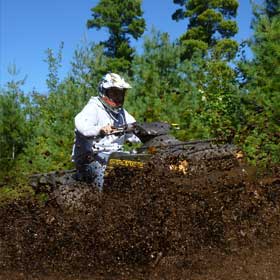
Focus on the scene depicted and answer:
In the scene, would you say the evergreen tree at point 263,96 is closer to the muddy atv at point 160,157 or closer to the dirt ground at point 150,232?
the muddy atv at point 160,157

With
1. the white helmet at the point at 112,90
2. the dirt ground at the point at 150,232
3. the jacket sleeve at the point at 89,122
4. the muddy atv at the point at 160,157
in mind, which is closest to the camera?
the dirt ground at the point at 150,232

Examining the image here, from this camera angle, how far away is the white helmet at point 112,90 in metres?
5.20

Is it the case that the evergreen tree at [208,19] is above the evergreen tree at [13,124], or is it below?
above

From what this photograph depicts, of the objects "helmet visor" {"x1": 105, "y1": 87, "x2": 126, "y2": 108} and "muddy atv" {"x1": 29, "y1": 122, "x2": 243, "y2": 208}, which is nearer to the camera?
"muddy atv" {"x1": 29, "y1": 122, "x2": 243, "y2": 208}

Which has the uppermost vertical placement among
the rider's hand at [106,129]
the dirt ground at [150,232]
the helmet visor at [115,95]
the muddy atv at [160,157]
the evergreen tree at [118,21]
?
the evergreen tree at [118,21]

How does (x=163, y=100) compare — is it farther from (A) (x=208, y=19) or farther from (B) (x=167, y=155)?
(A) (x=208, y=19)

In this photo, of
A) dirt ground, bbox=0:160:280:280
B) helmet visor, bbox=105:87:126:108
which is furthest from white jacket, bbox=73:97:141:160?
dirt ground, bbox=0:160:280:280

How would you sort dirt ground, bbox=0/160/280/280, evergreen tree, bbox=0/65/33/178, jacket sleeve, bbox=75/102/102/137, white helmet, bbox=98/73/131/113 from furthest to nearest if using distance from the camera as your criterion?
evergreen tree, bbox=0/65/33/178
white helmet, bbox=98/73/131/113
jacket sleeve, bbox=75/102/102/137
dirt ground, bbox=0/160/280/280

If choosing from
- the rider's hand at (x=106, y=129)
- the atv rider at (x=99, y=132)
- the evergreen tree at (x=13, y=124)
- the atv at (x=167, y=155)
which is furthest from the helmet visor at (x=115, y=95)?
the evergreen tree at (x=13, y=124)

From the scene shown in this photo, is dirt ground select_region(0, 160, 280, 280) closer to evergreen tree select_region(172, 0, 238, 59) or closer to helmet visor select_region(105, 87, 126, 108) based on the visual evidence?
helmet visor select_region(105, 87, 126, 108)

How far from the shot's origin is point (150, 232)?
4227 millimetres

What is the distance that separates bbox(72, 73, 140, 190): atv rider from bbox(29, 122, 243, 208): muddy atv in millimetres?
100

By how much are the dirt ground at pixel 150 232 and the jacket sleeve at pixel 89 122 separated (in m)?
0.37

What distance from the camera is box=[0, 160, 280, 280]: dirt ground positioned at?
4.21 m
